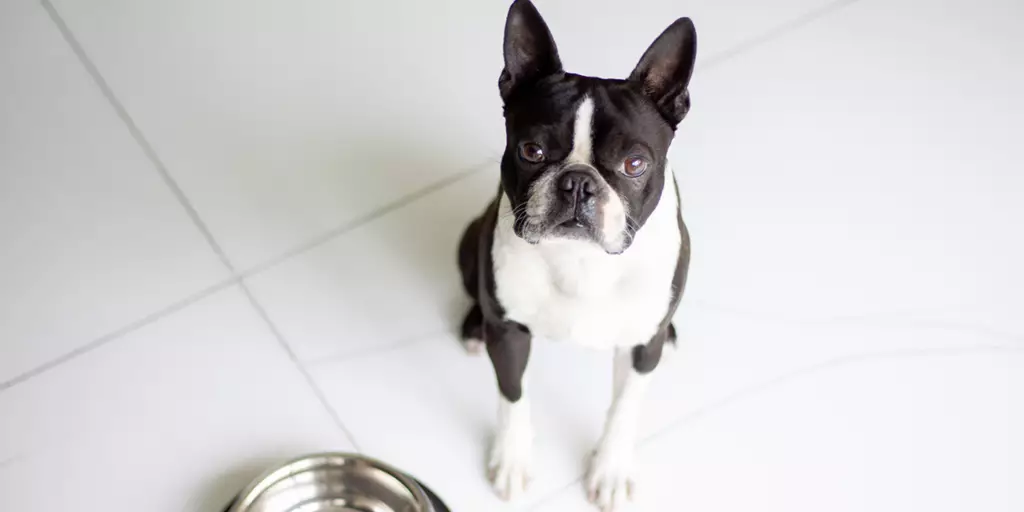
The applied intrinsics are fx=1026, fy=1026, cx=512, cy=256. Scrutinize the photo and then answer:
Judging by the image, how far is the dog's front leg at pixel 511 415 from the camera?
84.9 inches

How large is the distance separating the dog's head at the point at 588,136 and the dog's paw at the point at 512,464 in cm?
71

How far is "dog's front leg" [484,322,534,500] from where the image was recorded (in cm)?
216

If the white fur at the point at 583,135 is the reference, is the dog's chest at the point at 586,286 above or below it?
below

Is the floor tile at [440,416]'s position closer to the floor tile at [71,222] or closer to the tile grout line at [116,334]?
the tile grout line at [116,334]

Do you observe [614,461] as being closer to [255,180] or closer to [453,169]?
[453,169]

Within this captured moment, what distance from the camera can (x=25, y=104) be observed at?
2.96 meters

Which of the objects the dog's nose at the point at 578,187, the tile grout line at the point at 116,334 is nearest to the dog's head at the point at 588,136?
the dog's nose at the point at 578,187

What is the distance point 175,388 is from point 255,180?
0.63m

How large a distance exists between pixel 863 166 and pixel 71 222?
2211mm

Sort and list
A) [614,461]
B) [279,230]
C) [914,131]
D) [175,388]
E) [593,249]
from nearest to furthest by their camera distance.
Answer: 1. [593,249]
2. [614,461]
3. [175,388]
4. [279,230]
5. [914,131]

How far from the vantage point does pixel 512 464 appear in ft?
7.92

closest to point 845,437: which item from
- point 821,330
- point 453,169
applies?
point 821,330

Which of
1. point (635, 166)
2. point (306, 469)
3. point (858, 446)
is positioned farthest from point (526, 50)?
point (858, 446)

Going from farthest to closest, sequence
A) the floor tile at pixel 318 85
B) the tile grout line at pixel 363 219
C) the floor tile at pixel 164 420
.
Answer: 1. the floor tile at pixel 318 85
2. the tile grout line at pixel 363 219
3. the floor tile at pixel 164 420
